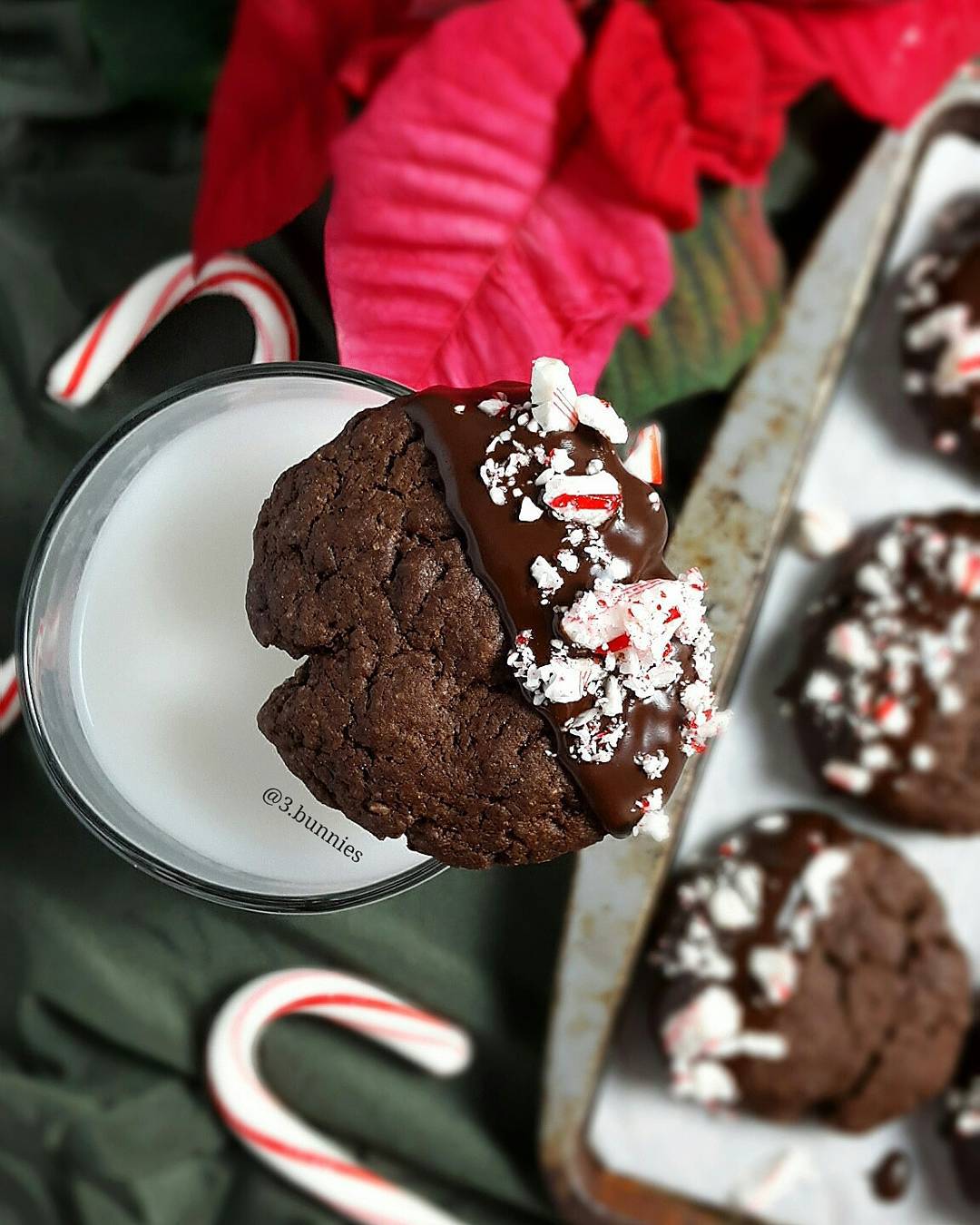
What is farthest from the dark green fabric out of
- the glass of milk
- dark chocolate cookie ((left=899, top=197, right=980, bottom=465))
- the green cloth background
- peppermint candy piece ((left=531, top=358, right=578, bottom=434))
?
dark chocolate cookie ((left=899, top=197, right=980, bottom=465))

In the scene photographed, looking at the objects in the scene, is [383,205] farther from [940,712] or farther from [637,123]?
[940,712]

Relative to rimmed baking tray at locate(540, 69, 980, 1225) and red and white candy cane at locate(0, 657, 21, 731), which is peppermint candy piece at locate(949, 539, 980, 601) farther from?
red and white candy cane at locate(0, 657, 21, 731)

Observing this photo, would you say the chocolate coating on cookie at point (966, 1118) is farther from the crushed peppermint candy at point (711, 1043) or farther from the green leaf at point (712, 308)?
the green leaf at point (712, 308)

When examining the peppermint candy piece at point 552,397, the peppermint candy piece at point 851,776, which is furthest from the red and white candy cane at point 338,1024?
the peppermint candy piece at point 552,397

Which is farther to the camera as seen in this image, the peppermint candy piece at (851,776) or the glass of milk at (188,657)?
the peppermint candy piece at (851,776)

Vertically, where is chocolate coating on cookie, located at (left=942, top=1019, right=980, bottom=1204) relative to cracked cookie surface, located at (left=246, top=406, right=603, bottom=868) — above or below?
below

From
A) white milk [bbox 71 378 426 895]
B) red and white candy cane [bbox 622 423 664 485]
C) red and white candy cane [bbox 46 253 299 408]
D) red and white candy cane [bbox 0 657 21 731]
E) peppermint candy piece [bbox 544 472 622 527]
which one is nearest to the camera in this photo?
peppermint candy piece [bbox 544 472 622 527]

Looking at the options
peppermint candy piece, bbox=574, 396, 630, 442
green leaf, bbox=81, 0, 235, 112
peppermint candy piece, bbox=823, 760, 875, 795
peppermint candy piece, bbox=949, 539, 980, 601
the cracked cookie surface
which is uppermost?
green leaf, bbox=81, 0, 235, 112
